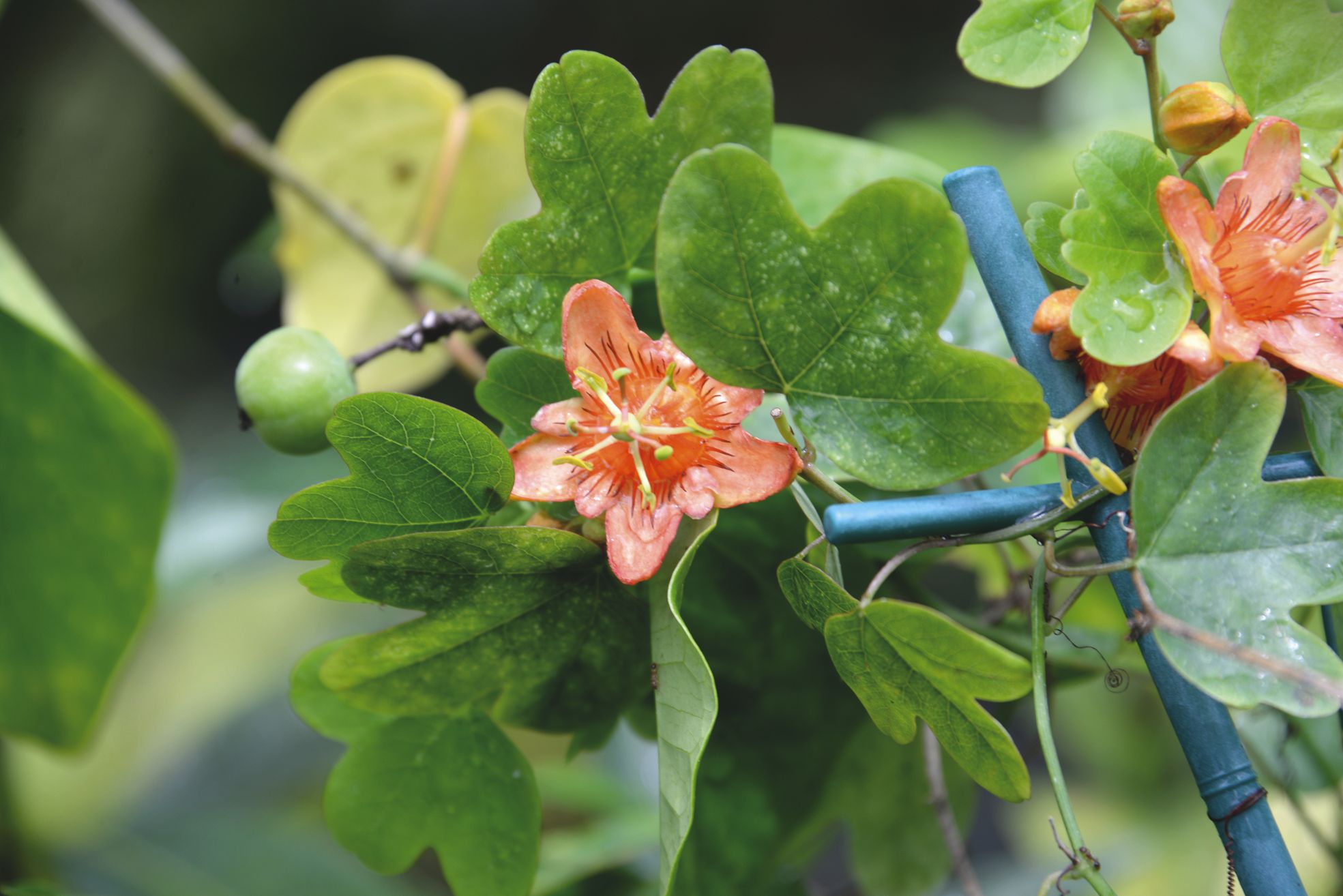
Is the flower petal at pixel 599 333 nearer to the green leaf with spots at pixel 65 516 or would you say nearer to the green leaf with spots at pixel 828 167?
the green leaf with spots at pixel 828 167

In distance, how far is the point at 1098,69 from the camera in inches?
57.9

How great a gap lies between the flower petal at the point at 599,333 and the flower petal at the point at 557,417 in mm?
15

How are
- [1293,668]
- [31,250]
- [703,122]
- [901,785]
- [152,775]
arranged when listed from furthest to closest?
[31,250] < [152,775] < [901,785] < [703,122] < [1293,668]

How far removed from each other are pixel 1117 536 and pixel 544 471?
23cm

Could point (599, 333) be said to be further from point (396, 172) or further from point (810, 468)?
point (396, 172)

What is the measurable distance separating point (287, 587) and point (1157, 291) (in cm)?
149

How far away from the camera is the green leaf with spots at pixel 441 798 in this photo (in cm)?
49

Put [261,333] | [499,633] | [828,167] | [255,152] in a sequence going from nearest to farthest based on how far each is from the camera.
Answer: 1. [499,633]
2. [828,167]
3. [255,152]
4. [261,333]

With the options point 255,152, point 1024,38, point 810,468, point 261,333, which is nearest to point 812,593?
point 810,468

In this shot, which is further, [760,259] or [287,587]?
[287,587]

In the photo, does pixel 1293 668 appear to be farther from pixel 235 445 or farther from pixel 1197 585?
Result: pixel 235 445

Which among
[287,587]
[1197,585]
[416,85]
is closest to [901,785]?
[1197,585]

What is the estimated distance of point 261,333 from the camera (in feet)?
7.07

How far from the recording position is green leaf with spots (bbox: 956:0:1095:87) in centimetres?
43
